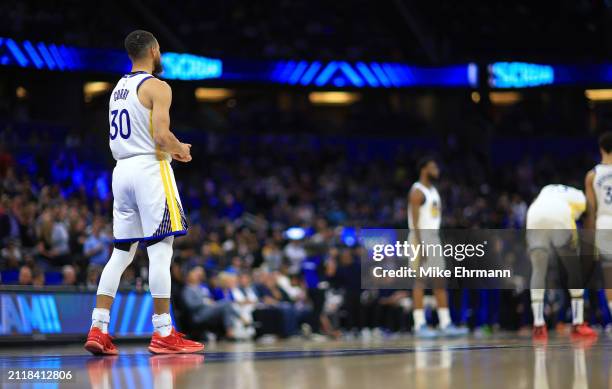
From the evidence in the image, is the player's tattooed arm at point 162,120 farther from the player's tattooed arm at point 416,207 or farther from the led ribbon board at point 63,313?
the player's tattooed arm at point 416,207

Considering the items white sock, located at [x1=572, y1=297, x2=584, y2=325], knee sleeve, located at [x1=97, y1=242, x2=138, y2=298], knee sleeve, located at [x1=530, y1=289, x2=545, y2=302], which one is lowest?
white sock, located at [x1=572, y1=297, x2=584, y2=325]

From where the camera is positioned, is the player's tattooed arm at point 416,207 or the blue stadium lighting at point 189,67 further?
the blue stadium lighting at point 189,67

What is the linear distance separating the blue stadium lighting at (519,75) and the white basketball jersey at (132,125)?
26343 mm

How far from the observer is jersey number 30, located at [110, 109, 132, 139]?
280 inches

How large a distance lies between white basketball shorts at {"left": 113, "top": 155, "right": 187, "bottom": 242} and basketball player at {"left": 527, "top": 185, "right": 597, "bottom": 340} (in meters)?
5.26

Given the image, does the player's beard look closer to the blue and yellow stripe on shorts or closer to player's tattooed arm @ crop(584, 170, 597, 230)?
the blue and yellow stripe on shorts

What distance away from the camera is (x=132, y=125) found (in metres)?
7.11

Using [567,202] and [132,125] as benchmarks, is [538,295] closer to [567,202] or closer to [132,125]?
[567,202]

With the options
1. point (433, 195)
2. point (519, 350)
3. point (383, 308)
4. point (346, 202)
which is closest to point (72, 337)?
point (433, 195)

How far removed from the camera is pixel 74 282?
1347 cm

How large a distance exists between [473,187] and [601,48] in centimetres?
769

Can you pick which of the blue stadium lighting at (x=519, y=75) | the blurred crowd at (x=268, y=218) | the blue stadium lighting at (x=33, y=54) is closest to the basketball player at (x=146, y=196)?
the blurred crowd at (x=268, y=218)

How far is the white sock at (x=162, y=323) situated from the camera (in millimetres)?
7023

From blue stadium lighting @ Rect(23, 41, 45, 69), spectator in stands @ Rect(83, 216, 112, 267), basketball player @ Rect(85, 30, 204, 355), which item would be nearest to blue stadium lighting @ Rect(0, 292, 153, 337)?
spectator in stands @ Rect(83, 216, 112, 267)
